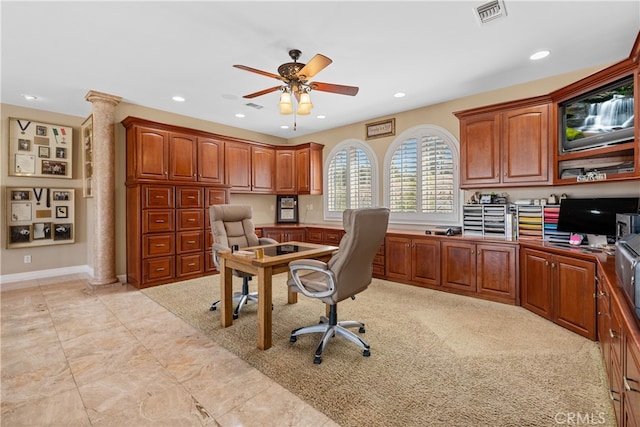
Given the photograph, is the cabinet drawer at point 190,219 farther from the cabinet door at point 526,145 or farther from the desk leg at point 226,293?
the cabinet door at point 526,145

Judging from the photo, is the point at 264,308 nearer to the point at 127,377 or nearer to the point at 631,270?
Answer: the point at 127,377

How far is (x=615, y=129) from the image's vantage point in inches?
108

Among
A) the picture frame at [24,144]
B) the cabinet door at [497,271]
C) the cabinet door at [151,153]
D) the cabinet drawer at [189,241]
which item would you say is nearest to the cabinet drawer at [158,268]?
the cabinet drawer at [189,241]

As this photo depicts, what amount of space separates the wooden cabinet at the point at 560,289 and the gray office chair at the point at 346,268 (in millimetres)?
1850

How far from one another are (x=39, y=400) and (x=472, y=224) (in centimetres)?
452

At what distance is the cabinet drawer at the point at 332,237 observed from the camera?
17.1ft

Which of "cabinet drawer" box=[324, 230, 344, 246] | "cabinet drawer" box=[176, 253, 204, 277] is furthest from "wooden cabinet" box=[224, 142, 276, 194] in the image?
"cabinet drawer" box=[324, 230, 344, 246]

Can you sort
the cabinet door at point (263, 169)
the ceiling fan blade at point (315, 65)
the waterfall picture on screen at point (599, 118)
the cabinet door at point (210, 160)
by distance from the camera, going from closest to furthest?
the ceiling fan blade at point (315, 65) < the waterfall picture on screen at point (599, 118) < the cabinet door at point (210, 160) < the cabinet door at point (263, 169)

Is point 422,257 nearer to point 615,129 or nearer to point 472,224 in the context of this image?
point 472,224

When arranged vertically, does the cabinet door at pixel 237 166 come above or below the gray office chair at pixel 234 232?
above

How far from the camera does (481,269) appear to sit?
146 inches

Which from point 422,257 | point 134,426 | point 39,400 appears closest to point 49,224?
point 39,400

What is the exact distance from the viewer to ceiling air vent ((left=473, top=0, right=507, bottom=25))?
2297 mm

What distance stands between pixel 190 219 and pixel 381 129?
3631 millimetres
